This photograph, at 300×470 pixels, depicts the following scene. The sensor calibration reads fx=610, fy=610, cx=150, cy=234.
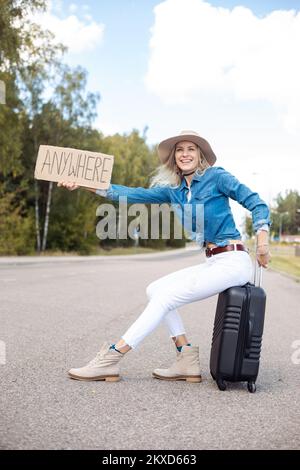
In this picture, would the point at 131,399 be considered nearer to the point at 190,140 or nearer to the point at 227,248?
the point at 227,248

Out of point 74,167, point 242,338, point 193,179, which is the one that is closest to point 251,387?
point 242,338

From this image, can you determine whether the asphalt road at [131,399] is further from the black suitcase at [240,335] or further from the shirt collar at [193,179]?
the shirt collar at [193,179]

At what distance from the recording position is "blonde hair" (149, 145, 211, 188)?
464 centimetres

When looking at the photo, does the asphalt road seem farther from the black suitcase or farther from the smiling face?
the smiling face

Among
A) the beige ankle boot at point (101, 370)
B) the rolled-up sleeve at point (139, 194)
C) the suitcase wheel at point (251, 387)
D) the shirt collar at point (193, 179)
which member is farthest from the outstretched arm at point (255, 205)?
the beige ankle boot at point (101, 370)

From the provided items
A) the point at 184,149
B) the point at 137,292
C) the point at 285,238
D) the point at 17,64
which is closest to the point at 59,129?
the point at 17,64

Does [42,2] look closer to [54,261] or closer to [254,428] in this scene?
[54,261]

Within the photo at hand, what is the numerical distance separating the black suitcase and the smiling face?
38.7 inches

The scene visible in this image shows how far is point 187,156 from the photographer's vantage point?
181 inches

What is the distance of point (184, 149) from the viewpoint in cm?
463

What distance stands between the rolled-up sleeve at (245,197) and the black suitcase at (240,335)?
1.64 feet

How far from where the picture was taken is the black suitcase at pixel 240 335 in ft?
13.8

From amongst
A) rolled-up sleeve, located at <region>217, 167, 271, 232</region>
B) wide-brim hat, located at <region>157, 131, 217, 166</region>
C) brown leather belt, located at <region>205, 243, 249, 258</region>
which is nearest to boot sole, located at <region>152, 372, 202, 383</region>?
brown leather belt, located at <region>205, 243, 249, 258</region>

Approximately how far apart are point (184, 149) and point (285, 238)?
147 metres
